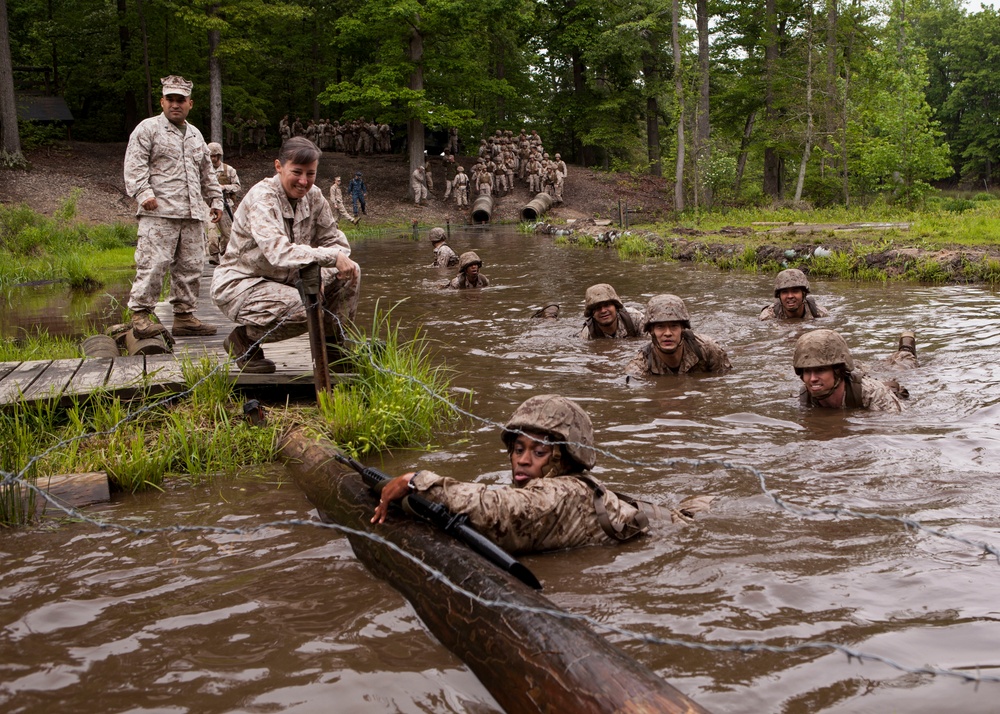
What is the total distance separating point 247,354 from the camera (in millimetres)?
7043

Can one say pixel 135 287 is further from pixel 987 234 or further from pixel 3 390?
pixel 987 234

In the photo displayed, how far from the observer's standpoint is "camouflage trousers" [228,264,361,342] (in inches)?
268

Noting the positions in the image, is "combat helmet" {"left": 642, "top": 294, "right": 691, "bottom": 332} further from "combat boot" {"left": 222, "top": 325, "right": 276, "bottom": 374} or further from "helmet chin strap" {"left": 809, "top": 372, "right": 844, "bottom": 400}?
"combat boot" {"left": 222, "top": 325, "right": 276, "bottom": 374}

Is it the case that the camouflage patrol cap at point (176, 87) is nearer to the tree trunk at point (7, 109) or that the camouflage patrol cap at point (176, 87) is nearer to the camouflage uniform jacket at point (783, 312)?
the camouflage uniform jacket at point (783, 312)

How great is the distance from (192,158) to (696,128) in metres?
27.9

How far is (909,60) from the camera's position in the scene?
1118 inches

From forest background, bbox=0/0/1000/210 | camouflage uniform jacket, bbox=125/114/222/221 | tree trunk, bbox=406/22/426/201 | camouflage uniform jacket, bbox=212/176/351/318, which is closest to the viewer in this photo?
camouflage uniform jacket, bbox=212/176/351/318

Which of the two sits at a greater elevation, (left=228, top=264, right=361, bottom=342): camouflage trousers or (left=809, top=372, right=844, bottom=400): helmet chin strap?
(left=228, top=264, right=361, bottom=342): camouflage trousers

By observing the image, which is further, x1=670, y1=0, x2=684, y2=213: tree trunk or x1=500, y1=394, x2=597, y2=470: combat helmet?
x1=670, y1=0, x2=684, y2=213: tree trunk

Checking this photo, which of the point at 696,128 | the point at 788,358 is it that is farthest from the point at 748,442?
the point at 696,128

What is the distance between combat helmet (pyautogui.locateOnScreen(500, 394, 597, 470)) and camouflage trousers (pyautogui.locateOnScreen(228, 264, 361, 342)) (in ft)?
7.56

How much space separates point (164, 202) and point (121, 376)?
2.23 metres

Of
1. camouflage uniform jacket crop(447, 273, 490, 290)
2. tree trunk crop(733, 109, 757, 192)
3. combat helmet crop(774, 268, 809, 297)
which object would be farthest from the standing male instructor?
tree trunk crop(733, 109, 757, 192)

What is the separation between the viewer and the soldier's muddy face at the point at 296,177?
261 inches
